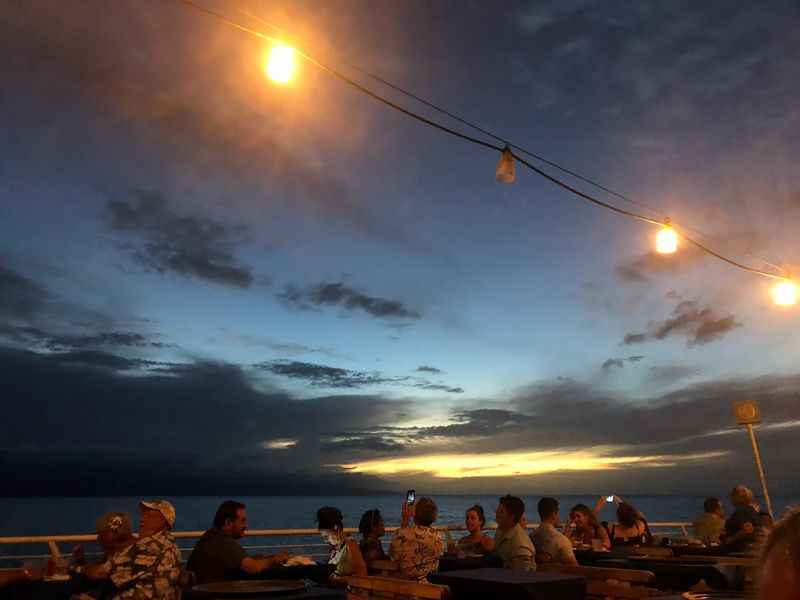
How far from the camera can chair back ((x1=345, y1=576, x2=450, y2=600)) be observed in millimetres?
2711

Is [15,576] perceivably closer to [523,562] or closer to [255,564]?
[255,564]

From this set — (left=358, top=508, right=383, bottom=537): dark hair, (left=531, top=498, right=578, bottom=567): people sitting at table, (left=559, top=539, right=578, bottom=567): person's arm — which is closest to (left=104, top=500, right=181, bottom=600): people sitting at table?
(left=358, top=508, right=383, bottom=537): dark hair

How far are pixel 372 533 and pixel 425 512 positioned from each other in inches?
47.0

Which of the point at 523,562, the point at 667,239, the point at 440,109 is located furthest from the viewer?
the point at 667,239

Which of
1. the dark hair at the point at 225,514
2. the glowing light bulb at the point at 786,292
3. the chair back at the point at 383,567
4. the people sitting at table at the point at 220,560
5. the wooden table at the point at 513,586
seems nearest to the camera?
the wooden table at the point at 513,586

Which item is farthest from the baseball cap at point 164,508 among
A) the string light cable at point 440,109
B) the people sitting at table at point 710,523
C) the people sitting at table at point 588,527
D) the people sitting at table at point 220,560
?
the people sitting at table at point 710,523

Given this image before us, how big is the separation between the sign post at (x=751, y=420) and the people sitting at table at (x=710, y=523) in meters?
0.72

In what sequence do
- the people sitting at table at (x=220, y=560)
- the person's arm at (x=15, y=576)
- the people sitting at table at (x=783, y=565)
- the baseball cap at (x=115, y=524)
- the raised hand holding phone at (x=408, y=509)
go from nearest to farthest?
the people sitting at table at (x=783, y=565), the person's arm at (x=15, y=576), the people sitting at table at (x=220, y=560), the baseball cap at (x=115, y=524), the raised hand holding phone at (x=408, y=509)

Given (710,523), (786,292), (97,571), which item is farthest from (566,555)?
(786,292)

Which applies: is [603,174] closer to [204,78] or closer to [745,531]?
[745,531]

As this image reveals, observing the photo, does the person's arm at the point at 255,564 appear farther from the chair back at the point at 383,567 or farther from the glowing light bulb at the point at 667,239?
the glowing light bulb at the point at 667,239

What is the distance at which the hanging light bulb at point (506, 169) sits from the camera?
490 centimetres

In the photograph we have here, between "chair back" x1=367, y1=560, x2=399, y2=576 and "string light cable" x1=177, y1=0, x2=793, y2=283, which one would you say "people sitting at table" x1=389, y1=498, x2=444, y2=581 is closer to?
"chair back" x1=367, y1=560, x2=399, y2=576

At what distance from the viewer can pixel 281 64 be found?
414 cm
